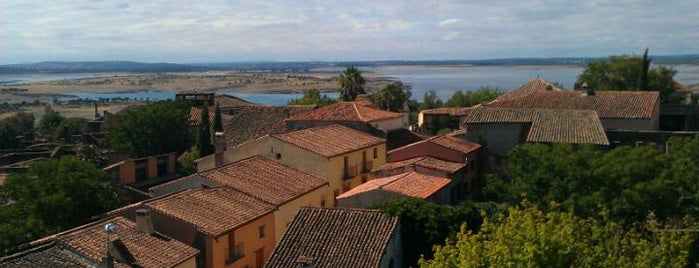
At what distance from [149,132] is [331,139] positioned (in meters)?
17.9

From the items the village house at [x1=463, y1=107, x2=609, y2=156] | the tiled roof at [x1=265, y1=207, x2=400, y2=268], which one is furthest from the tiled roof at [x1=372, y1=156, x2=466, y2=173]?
the tiled roof at [x1=265, y1=207, x2=400, y2=268]

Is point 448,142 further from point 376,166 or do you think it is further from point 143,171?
point 143,171

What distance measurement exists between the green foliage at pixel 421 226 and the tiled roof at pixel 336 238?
96cm

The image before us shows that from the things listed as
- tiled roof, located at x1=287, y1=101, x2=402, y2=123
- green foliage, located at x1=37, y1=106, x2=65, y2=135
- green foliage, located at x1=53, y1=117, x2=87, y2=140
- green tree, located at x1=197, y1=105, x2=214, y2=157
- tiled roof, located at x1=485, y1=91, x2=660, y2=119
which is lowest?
green foliage, located at x1=37, y1=106, x2=65, y2=135

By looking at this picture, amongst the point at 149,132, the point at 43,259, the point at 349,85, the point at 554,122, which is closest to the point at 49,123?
the point at 349,85

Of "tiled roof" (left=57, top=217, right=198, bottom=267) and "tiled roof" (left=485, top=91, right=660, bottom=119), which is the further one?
"tiled roof" (left=485, top=91, right=660, bottom=119)

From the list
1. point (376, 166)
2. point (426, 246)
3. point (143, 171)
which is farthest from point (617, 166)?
point (143, 171)

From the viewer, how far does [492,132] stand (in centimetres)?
3759

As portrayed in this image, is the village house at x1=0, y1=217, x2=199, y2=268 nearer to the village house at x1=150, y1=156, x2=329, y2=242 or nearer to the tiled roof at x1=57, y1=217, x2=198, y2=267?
the tiled roof at x1=57, y1=217, x2=198, y2=267

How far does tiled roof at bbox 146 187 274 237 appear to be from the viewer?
2461 cm

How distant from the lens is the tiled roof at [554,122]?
111ft

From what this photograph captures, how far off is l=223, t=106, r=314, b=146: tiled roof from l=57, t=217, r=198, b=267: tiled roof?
23372 mm

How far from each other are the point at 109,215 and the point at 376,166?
17.1 metres

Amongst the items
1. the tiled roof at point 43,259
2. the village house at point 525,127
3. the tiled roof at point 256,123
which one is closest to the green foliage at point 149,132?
the tiled roof at point 256,123
